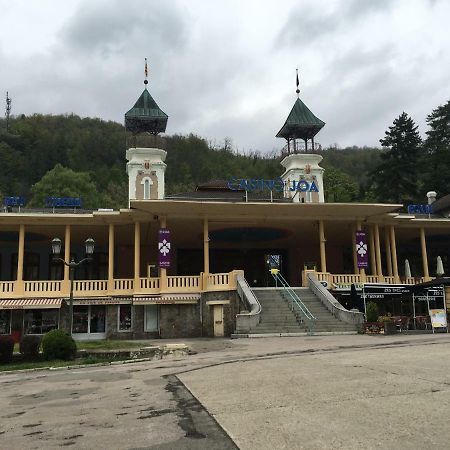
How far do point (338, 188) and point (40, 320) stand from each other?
2317 inches

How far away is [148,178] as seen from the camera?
50.6 m

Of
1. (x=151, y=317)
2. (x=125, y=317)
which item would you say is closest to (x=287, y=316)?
(x=151, y=317)

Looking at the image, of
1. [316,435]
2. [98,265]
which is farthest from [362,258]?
[316,435]

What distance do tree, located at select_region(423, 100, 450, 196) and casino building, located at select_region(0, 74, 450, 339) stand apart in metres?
27.1

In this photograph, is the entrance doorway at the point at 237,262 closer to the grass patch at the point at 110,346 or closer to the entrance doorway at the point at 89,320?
the entrance doorway at the point at 89,320

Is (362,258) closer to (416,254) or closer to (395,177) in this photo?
(416,254)

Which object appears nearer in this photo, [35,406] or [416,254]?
[35,406]

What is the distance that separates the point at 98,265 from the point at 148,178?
56.0ft

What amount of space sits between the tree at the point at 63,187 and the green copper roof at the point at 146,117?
2318 cm

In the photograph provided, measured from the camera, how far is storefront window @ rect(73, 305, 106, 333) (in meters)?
28.9

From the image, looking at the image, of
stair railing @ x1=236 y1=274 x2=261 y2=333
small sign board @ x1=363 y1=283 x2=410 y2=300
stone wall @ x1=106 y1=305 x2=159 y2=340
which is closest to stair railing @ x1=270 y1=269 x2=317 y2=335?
stair railing @ x1=236 y1=274 x2=261 y2=333

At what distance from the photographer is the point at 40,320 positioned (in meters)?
28.6

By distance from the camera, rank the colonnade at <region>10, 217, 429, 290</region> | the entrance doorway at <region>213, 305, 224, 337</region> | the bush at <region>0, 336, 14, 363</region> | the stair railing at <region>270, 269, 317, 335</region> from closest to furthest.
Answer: the bush at <region>0, 336, 14, 363</region> → the stair railing at <region>270, 269, 317, 335</region> → the entrance doorway at <region>213, 305, 224, 337</region> → the colonnade at <region>10, 217, 429, 290</region>

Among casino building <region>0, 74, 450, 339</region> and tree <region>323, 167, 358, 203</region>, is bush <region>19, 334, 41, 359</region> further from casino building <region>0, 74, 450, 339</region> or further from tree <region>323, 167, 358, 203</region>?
tree <region>323, 167, 358, 203</region>
